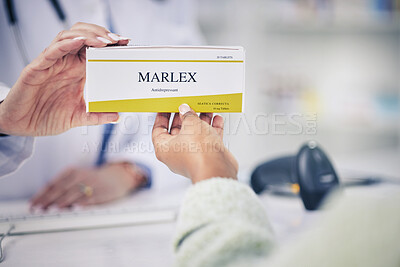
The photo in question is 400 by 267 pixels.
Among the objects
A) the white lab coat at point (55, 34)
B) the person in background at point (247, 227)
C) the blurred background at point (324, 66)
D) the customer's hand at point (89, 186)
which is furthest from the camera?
the blurred background at point (324, 66)

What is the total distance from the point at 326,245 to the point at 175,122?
0.26 meters

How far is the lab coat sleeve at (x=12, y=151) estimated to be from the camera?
54 centimetres

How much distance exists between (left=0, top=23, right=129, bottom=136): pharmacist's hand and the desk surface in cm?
18

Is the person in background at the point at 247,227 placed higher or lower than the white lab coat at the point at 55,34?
lower

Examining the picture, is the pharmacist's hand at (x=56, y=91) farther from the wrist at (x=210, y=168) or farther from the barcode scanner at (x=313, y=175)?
the barcode scanner at (x=313, y=175)

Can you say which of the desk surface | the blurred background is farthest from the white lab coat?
the blurred background

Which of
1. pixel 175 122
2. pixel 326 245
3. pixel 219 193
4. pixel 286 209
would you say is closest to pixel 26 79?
pixel 175 122

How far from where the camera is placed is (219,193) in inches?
13.2

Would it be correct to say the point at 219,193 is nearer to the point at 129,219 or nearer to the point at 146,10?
the point at 129,219

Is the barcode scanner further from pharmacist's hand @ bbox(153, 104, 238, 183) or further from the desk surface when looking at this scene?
pharmacist's hand @ bbox(153, 104, 238, 183)

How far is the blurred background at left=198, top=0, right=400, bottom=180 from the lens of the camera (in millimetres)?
1435

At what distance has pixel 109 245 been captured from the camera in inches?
20.9

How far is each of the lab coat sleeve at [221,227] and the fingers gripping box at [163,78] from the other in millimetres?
146

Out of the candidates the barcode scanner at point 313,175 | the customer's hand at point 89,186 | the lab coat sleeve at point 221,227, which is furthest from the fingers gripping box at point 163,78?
the customer's hand at point 89,186
